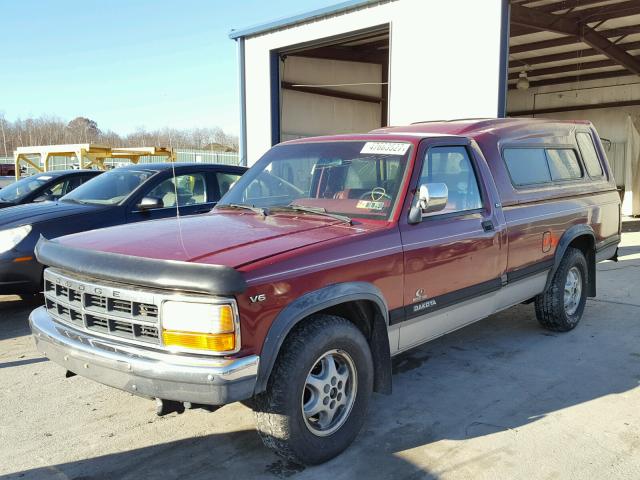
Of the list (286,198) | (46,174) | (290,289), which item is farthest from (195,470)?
(46,174)

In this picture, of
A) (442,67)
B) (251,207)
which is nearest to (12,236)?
(251,207)

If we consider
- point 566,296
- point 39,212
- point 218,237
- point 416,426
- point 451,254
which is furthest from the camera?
point 39,212

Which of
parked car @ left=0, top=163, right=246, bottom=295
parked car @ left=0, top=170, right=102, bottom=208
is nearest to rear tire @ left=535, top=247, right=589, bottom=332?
parked car @ left=0, top=163, right=246, bottom=295

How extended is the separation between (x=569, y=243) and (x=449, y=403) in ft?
7.88

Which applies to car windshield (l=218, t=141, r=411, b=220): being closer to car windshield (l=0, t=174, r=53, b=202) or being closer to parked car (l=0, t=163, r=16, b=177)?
car windshield (l=0, t=174, r=53, b=202)

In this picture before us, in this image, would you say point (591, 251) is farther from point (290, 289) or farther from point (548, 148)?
point (290, 289)

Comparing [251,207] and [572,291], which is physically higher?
[251,207]

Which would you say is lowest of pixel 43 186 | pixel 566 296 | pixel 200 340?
pixel 566 296

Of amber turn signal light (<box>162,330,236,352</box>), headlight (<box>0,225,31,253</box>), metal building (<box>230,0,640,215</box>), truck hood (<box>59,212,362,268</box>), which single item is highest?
metal building (<box>230,0,640,215</box>)

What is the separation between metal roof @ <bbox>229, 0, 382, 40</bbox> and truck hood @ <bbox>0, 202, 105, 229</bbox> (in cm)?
819

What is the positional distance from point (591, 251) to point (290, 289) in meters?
4.30

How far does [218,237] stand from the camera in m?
3.25

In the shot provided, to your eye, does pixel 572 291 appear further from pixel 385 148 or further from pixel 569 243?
pixel 385 148

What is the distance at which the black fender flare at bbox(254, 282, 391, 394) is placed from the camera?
2771 mm
